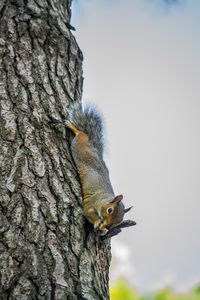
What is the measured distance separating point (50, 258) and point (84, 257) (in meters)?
0.14

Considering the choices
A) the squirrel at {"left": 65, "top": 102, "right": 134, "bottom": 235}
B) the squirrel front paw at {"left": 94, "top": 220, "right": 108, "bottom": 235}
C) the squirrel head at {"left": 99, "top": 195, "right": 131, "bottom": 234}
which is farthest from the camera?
the squirrel head at {"left": 99, "top": 195, "right": 131, "bottom": 234}

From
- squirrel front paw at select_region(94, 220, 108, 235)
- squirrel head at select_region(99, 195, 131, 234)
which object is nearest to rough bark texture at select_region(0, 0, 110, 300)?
squirrel front paw at select_region(94, 220, 108, 235)

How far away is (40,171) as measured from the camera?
1.68m

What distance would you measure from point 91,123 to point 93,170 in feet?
0.87

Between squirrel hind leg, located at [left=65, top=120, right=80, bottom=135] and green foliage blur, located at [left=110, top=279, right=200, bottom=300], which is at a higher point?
squirrel hind leg, located at [left=65, top=120, right=80, bottom=135]

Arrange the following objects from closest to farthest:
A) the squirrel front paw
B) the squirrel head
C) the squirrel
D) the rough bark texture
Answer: the rough bark texture → the squirrel front paw → the squirrel → the squirrel head

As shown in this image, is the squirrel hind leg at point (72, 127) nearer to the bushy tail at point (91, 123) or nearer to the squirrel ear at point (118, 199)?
the bushy tail at point (91, 123)

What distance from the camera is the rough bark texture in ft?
4.82

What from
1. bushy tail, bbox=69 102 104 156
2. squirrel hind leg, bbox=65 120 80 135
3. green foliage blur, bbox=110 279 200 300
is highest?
bushy tail, bbox=69 102 104 156

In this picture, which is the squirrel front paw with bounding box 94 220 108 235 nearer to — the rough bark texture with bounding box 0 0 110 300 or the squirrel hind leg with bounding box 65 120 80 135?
the rough bark texture with bounding box 0 0 110 300

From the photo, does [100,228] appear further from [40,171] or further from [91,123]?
[91,123]

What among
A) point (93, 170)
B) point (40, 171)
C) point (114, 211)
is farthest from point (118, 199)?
point (40, 171)

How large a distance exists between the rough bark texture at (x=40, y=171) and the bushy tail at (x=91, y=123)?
84 mm

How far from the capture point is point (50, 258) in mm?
1509
